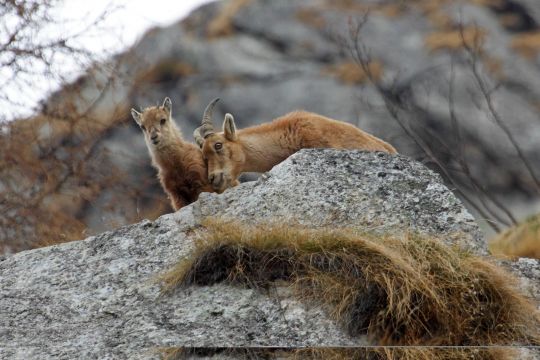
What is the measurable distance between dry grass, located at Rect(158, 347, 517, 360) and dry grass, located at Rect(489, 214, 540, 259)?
4520mm

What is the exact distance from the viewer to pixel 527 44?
23.9 metres

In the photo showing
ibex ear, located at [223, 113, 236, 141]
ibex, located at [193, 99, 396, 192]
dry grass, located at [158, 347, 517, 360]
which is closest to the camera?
dry grass, located at [158, 347, 517, 360]

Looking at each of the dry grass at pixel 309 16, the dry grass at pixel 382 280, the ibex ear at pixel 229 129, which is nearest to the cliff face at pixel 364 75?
the dry grass at pixel 309 16

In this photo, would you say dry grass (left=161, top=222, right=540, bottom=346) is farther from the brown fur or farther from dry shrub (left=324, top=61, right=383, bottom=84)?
dry shrub (left=324, top=61, right=383, bottom=84)

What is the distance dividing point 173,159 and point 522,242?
431 cm

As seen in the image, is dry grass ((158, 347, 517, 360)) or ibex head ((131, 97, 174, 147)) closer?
dry grass ((158, 347, 517, 360))

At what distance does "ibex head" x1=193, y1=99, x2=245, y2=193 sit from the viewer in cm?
1139

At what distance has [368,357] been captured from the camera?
711 cm

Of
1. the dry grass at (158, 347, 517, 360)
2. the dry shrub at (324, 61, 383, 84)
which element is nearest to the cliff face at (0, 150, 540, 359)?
the dry grass at (158, 347, 517, 360)

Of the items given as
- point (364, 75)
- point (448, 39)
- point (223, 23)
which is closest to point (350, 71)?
point (364, 75)

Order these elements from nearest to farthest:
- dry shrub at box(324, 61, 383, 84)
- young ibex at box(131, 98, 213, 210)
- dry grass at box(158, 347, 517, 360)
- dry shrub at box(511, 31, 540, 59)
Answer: dry grass at box(158, 347, 517, 360)
young ibex at box(131, 98, 213, 210)
dry shrub at box(324, 61, 383, 84)
dry shrub at box(511, 31, 540, 59)

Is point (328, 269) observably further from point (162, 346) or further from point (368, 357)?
point (162, 346)

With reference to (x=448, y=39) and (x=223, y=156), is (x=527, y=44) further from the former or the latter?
(x=223, y=156)

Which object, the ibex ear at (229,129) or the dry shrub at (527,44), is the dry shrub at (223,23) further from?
the ibex ear at (229,129)
